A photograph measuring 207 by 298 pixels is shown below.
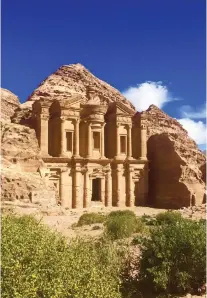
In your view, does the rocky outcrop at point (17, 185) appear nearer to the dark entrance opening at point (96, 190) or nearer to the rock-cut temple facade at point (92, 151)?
the rock-cut temple facade at point (92, 151)

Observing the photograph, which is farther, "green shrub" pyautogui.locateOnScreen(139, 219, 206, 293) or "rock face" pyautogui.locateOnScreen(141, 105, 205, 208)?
"rock face" pyautogui.locateOnScreen(141, 105, 205, 208)

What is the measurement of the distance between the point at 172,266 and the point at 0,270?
23.2 ft

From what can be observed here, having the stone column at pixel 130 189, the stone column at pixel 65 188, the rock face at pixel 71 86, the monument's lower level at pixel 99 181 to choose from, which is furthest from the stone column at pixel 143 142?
the stone column at pixel 65 188

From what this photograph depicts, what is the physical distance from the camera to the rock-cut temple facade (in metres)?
38.6

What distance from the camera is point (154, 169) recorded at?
44.9 m

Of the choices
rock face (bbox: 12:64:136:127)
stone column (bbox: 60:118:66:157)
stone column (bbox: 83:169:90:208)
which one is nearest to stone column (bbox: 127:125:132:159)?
stone column (bbox: 83:169:90:208)

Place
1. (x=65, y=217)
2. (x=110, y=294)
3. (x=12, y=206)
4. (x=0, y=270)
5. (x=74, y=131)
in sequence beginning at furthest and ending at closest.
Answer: (x=74, y=131), (x=65, y=217), (x=12, y=206), (x=110, y=294), (x=0, y=270)

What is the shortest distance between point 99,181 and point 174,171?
8.39m

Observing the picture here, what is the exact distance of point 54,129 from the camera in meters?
40.8

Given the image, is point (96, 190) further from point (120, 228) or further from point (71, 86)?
point (120, 228)

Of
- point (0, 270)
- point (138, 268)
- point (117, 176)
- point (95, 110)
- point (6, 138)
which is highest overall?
point (95, 110)

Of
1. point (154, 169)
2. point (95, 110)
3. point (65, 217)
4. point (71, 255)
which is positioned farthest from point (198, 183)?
point (71, 255)

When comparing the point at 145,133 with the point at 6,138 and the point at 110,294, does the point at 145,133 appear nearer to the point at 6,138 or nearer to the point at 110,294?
the point at 6,138

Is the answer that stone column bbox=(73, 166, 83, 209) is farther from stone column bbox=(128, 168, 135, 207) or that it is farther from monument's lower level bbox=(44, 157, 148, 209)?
stone column bbox=(128, 168, 135, 207)
